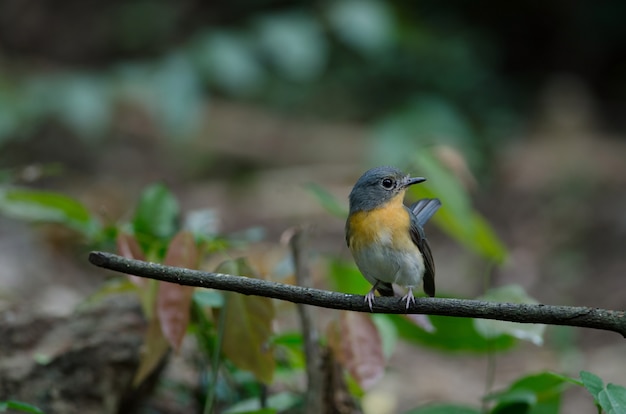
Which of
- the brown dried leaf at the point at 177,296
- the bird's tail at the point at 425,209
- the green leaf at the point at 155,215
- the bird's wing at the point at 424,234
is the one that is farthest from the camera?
the green leaf at the point at 155,215

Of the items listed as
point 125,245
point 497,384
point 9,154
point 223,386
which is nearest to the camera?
point 125,245

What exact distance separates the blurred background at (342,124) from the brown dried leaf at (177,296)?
235 centimetres

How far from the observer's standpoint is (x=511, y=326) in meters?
2.84

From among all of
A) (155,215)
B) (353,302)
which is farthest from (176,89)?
(353,302)

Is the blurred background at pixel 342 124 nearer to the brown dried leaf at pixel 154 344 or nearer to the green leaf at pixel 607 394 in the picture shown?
the brown dried leaf at pixel 154 344

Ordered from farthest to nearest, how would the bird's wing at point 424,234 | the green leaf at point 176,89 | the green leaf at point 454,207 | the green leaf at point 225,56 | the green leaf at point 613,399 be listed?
1. the green leaf at point 176,89
2. the green leaf at point 225,56
3. the green leaf at point 454,207
4. the bird's wing at point 424,234
5. the green leaf at point 613,399

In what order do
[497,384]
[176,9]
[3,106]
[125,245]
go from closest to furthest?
[125,245] → [497,384] → [3,106] → [176,9]

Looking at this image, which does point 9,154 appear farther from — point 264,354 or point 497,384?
point 264,354

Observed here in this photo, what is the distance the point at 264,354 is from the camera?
284 cm

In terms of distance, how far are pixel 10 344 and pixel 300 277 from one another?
Result: 121 centimetres

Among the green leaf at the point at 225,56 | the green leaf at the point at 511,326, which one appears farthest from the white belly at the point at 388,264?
the green leaf at the point at 225,56

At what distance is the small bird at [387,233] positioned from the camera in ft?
9.36

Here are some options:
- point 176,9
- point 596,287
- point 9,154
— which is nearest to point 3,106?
point 9,154

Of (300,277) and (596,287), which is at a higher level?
(596,287)
